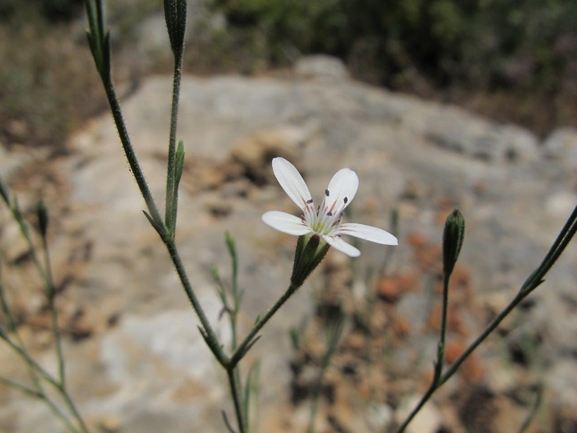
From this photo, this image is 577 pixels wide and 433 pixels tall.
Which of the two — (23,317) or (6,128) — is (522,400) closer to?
(23,317)

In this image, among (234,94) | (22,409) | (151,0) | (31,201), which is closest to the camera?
(22,409)

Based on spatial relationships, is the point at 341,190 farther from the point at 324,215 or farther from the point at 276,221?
the point at 276,221

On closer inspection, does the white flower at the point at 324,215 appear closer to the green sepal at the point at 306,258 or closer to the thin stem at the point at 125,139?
the green sepal at the point at 306,258

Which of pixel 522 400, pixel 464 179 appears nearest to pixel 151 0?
pixel 464 179

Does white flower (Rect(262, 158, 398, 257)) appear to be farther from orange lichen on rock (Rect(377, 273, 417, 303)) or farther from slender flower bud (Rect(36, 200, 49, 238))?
orange lichen on rock (Rect(377, 273, 417, 303))

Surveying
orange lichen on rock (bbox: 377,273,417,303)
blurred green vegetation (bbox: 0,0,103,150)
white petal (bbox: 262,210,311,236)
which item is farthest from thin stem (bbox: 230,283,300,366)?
blurred green vegetation (bbox: 0,0,103,150)

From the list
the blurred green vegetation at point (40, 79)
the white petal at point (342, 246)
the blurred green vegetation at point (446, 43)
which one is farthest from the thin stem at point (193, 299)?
the blurred green vegetation at point (446, 43)
